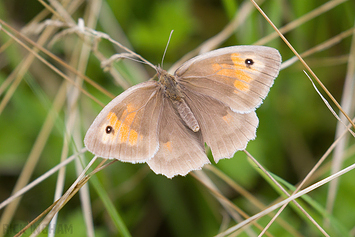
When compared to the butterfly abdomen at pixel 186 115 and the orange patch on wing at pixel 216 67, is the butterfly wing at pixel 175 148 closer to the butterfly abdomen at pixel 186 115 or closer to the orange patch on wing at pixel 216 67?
the butterfly abdomen at pixel 186 115

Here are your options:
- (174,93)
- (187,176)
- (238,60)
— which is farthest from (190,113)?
(187,176)

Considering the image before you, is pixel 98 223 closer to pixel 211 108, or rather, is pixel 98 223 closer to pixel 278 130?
pixel 211 108

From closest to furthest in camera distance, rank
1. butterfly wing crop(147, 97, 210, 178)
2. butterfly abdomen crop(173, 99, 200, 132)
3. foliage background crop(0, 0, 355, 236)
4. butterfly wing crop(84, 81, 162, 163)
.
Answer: butterfly wing crop(84, 81, 162, 163) < butterfly wing crop(147, 97, 210, 178) < butterfly abdomen crop(173, 99, 200, 132) < foliage background crop(0, 0, 355, 236)

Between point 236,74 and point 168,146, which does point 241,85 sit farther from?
point 168,146

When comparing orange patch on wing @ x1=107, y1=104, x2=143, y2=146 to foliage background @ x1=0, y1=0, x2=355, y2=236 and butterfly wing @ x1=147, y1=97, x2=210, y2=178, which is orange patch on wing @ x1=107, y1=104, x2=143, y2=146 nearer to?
butterfly wing @ x1=147, y1=97, x2=210, y2=178

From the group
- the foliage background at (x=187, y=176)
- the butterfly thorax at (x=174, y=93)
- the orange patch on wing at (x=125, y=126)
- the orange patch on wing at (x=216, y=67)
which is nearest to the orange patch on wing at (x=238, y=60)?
the orange patch on wing at (x=216, y=67)

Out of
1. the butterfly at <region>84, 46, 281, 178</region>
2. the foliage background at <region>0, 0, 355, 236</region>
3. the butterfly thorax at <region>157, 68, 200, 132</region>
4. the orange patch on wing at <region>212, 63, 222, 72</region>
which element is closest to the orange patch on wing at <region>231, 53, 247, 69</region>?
the butterfly at <region>84, 46, 281, 178</region>
